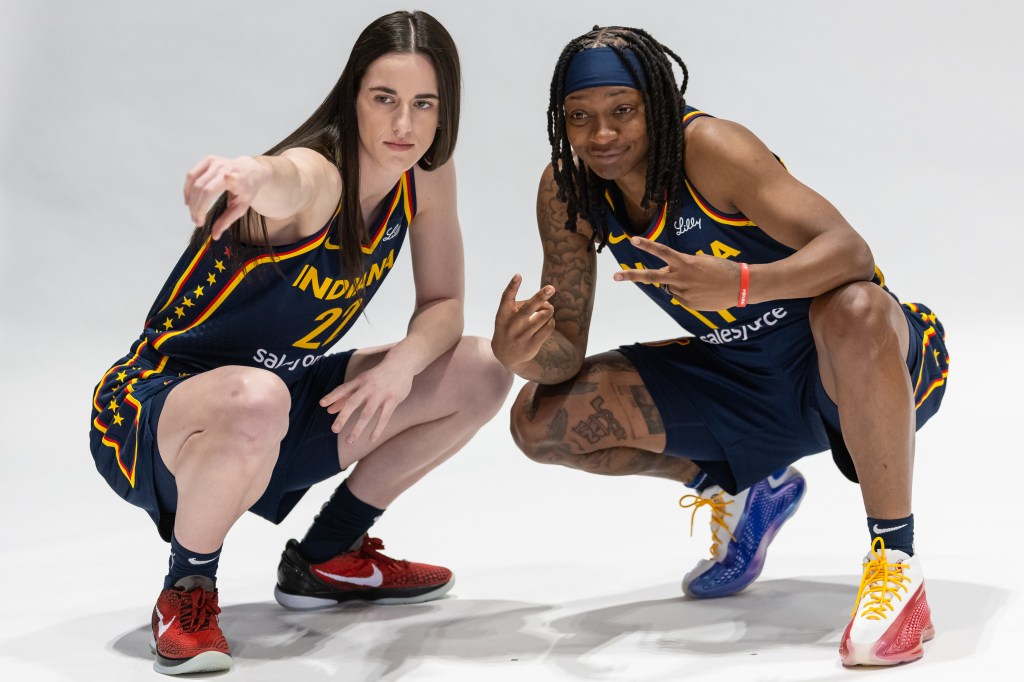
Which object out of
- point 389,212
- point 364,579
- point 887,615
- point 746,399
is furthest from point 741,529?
point 389,212

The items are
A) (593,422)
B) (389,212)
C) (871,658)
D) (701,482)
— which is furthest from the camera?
(701,482)

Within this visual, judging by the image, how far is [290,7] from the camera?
Result: 6.30 meters

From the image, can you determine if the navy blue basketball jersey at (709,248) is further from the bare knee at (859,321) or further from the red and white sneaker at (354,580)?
the red and white sneaker at (354,580)

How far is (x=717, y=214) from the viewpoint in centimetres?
309

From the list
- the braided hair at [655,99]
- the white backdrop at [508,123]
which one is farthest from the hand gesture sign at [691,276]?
the white backdrop at [508,123]

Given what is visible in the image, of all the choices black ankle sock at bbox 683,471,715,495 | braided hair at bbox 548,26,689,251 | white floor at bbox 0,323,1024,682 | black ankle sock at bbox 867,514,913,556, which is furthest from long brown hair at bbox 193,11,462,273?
black ankle sock at bbox 867,514,913,556

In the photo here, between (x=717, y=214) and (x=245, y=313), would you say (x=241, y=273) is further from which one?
(x=717, y=214)

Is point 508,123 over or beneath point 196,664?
over

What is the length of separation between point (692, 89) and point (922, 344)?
3.41m

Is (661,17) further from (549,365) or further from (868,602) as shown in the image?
(868,602)

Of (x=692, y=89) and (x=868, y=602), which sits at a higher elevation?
(x=692, y=89)

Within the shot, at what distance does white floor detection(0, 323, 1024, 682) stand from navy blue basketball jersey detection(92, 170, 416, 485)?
493mm

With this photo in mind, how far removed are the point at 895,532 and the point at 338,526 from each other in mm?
1309

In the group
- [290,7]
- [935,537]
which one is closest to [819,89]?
[290,7]
